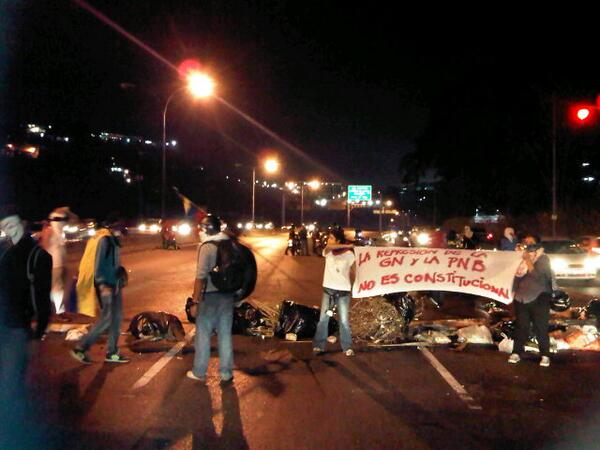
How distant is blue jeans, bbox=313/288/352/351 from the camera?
9.35 m

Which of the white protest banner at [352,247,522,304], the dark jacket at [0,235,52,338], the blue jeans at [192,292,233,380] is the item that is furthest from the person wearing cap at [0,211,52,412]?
the white protest banner at [352,247,522,304]

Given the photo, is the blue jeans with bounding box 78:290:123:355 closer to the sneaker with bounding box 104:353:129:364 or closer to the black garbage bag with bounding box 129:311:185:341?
the sneaker with bounding box 104:353:129:364

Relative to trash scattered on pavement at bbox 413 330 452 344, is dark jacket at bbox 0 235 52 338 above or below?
above

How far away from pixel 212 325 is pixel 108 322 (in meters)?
1.42

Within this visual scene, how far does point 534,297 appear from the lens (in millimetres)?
8969

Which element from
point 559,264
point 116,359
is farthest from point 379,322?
point 559,264

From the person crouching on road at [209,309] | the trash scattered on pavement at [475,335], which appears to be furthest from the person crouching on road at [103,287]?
the trash scattered on pavement at [475,335]

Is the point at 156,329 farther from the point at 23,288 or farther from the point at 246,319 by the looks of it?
the point at 23,288

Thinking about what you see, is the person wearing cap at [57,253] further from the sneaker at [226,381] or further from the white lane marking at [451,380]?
the white lane marking at [451,380]

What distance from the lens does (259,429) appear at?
6301 millimetres

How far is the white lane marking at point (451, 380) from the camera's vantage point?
7.34 metres

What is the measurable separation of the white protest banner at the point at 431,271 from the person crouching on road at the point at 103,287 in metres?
3.84

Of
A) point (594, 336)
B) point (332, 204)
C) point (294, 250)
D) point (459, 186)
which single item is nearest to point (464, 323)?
point (594, 336)

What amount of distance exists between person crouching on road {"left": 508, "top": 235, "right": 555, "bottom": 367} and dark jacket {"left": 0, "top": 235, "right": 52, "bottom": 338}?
19.2ft
